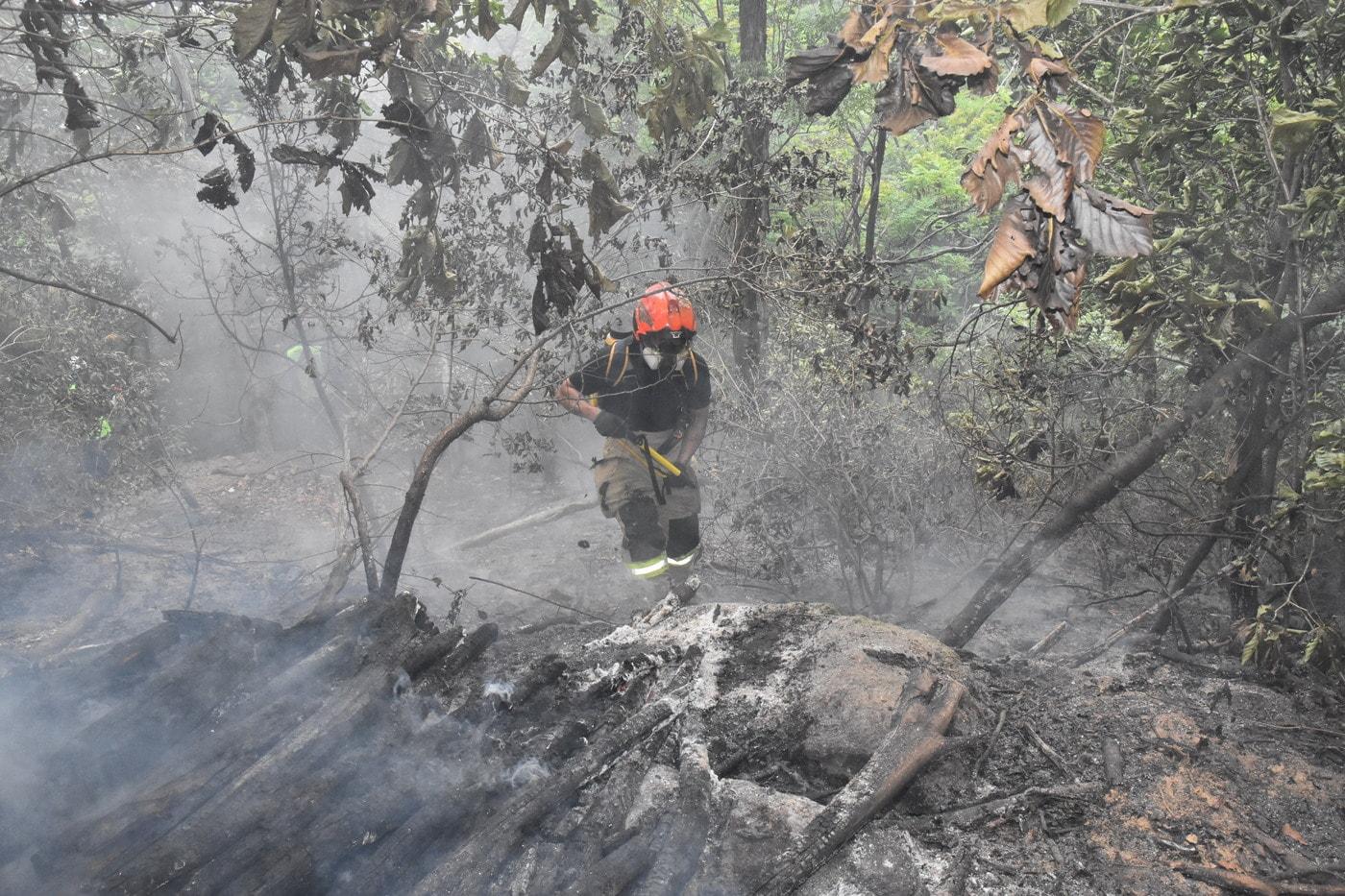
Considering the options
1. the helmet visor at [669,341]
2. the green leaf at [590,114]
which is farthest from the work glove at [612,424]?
the green leaf at [590,114]

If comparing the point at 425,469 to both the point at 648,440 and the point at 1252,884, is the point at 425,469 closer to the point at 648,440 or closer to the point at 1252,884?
the point at 648,440

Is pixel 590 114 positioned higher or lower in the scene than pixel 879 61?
higher

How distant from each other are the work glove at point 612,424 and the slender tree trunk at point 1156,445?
282 centimetres

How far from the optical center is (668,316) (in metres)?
5.84

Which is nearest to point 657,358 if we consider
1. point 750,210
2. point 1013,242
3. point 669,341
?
point 669,341

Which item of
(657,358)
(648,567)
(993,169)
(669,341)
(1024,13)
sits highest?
(1024,13)

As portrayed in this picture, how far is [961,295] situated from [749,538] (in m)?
9.18

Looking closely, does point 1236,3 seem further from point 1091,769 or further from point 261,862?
point 261,862

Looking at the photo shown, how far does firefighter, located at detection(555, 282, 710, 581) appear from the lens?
20.5 feet

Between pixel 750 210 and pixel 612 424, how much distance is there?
6.77ft

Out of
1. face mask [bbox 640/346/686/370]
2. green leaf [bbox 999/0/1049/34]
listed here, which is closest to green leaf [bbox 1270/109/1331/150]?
green leaf [bbox 999/0/1049/34]

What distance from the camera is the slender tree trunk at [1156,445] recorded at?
386 centimetres

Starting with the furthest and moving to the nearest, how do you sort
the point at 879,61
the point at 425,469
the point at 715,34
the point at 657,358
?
the point at 657,358 → the point at 425,469 → the point at 715,34 → the point at 879,61

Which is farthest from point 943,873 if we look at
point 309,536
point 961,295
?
point 961,295
